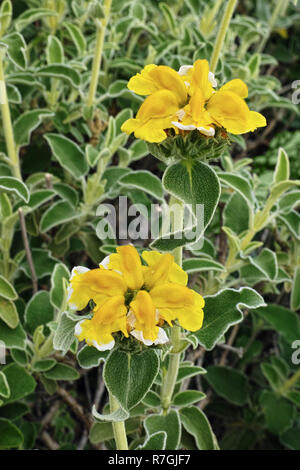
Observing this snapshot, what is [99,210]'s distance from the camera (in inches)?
38.0

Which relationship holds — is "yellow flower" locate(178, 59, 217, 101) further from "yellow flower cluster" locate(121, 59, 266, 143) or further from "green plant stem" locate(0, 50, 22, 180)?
"green plant stem" locate(0, 50, 22, 180)

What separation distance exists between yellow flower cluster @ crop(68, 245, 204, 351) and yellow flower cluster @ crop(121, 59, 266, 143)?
0.44 feet

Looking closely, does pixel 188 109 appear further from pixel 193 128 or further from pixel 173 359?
pixel 173 359

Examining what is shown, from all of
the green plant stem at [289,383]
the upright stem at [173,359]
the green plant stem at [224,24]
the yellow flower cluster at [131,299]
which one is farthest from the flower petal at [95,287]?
the green plant stem at [289,383]

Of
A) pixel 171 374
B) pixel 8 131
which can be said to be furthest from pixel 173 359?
pixel 8 131

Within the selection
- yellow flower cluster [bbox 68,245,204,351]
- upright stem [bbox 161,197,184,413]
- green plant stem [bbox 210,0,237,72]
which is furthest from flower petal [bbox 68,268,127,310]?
green plant stem [bbox 210,0,237,72]

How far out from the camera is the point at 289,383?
108 centimetres

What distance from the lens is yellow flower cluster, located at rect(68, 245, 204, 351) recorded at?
0.49 meters

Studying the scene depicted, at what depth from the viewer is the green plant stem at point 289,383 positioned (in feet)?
3.51

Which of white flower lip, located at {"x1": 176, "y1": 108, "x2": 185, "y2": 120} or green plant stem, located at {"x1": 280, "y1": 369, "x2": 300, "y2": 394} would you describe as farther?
green plant stem, located at {"x1": 280, "y1": 369, "x2": 300, "y2": 394}

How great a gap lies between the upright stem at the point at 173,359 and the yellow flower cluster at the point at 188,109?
0.41ft

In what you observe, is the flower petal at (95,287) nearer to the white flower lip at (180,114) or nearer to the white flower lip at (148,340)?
the white flower lip at (148,340)

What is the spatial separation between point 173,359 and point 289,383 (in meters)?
0.45
